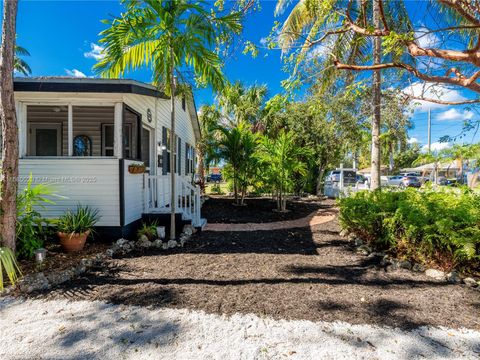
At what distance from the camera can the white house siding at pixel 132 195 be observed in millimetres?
5673

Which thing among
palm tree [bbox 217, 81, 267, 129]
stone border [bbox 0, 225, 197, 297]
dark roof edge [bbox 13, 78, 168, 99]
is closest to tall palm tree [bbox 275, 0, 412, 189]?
dark roof edge [bbox 13, 78, 168, 99]

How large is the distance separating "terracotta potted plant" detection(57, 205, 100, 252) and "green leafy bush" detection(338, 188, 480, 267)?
531 cm

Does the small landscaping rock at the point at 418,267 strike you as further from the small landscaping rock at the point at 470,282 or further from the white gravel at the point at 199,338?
the white gravel at the point at 199,338

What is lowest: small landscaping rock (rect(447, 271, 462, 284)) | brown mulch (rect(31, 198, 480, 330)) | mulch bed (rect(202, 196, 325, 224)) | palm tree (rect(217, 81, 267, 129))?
brown mulch (rect(31, 198, 480, 330))

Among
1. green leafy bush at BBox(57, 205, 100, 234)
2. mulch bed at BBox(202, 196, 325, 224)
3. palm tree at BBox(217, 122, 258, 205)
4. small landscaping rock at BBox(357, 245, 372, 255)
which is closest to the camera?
green leafy bush at BBox(57, 205, 100, 234)

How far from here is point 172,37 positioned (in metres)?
5.13

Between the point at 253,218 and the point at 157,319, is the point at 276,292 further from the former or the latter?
the point at 253,218

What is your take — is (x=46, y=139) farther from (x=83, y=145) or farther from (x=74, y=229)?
(x=74, y=229)

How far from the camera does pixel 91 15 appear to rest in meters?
7.16

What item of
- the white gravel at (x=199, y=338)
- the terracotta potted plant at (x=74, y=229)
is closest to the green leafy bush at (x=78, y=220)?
the terracotta potted plant at (x=74, y=229)

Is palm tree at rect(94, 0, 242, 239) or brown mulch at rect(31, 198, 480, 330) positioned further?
palm tree at rect(94, 0, 242, 239)

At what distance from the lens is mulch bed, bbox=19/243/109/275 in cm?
397

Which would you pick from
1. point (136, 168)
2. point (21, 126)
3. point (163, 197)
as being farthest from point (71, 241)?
point (163, 197)

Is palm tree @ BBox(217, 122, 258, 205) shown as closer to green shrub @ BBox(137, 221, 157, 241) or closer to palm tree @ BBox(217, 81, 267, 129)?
green shrub @ BBox(137, 221, 157, 241)
